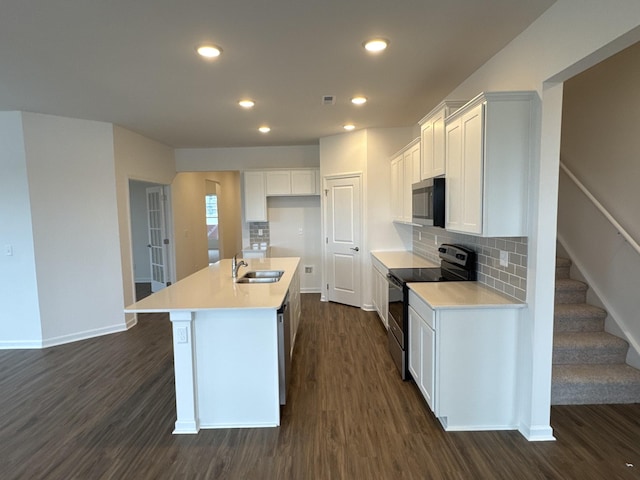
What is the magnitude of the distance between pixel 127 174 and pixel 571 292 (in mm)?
5365

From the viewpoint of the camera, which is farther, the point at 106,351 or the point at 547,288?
the point at 106,351

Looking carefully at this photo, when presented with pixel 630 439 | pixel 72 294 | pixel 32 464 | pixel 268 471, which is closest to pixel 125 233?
pixel 72 294

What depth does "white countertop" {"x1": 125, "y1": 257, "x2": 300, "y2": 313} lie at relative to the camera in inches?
93.5

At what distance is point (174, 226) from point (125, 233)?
1.54m

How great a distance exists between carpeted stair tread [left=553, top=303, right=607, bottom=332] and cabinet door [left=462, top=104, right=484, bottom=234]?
1.35 m

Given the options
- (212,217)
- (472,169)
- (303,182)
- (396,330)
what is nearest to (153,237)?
(303,182)

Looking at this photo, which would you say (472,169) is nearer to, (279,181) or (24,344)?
(279,181)

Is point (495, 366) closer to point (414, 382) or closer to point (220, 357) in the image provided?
point (414, 382)

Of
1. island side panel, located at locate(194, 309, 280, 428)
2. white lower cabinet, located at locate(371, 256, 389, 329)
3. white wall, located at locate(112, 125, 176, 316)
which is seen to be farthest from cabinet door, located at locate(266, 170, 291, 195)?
island side panel, located at locate(194, 309, 280, 428)

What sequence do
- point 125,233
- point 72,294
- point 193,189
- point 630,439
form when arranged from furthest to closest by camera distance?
point 193,189 → point 125,233 → point 72,294 → point 630,439

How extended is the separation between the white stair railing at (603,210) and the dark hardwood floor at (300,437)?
1243mm

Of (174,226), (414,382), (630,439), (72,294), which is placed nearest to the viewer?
(630,439)

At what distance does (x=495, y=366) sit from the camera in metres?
2.39

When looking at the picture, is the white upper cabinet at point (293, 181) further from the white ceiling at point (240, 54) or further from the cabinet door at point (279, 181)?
the white ceiling at point (240, 54)
